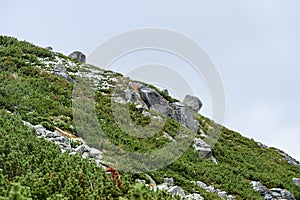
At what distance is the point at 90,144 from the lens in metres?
16.2

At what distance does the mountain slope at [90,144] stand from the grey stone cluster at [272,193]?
0.21 m

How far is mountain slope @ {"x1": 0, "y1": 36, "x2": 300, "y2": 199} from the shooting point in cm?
764

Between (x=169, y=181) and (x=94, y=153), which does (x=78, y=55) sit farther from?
(x=169, y=181)

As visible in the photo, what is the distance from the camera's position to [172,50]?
21.7 metres

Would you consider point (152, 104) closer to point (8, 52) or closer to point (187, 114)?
point (187, 114)

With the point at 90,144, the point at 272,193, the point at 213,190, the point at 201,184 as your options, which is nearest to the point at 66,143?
the point at 90,144

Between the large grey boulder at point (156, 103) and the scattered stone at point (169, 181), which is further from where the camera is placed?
the large grey boulder at point (156, 103)

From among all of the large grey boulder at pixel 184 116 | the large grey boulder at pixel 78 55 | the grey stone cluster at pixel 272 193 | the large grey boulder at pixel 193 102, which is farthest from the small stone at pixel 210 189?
the large grey boulder at pixel 78 55

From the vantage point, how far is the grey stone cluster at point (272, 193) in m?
20.3

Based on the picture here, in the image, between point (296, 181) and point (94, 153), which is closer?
point (94, 153)

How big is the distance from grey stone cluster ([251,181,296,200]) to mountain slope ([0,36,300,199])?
8.1 inches

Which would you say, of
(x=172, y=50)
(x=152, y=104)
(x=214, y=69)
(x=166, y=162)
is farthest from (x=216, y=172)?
(x=152, y=104)

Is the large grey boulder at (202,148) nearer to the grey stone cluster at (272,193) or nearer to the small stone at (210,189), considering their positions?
the grey stone cluster at (272,193)

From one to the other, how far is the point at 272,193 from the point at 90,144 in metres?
11.4
